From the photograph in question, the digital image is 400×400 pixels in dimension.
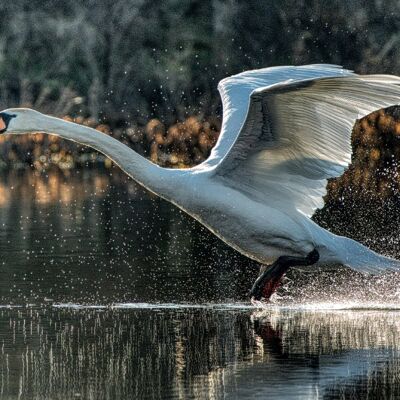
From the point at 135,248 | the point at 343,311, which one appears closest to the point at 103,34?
the point at 135,248

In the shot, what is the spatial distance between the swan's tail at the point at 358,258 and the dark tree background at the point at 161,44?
856 inches

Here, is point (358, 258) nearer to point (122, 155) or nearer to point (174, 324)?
point (174, 324)

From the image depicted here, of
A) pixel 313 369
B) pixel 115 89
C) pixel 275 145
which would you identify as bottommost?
pixel 313 369

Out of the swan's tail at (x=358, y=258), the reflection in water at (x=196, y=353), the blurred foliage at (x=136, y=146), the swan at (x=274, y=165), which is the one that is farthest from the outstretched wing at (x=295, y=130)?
the blurred foliage at (x=136, y=146)

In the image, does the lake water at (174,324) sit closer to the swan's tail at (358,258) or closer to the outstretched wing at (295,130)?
the swan's tail at (358,258)

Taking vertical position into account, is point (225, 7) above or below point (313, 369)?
above

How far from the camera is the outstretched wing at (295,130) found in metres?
10.1

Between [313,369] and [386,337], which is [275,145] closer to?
[386,337]

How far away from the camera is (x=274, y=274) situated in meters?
10.8

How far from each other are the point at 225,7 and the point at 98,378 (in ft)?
103

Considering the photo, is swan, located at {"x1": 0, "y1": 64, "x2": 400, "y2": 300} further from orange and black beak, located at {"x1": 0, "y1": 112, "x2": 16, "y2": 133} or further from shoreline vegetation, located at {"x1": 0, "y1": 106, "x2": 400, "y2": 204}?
shoreline vegetation, located at {"x1": 0, "y1": 106, "x2": 400, "y2": 204}

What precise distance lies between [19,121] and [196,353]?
2.16 metres

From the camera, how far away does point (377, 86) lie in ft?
33.9

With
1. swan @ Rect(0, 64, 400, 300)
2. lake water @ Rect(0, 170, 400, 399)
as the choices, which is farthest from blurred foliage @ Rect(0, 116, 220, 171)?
swan @ Rect(0, 64, 400, 300)
